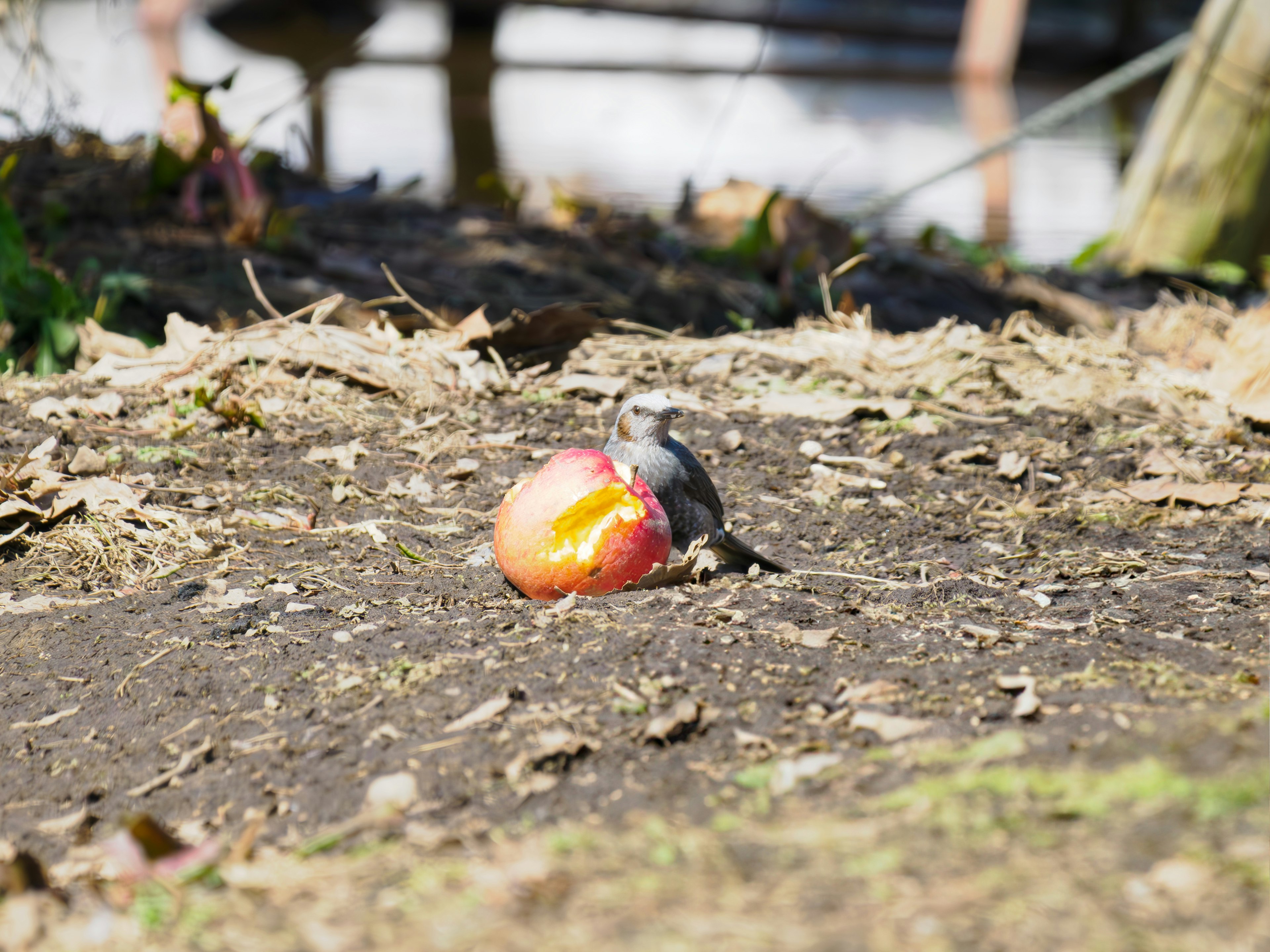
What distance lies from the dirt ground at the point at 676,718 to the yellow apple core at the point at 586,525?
0.15 metres

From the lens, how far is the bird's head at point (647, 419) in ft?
9.17

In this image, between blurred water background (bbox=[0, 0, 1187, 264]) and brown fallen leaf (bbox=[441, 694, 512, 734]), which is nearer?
brown fallen leaf (bbox=[441, 694, 512, 734])

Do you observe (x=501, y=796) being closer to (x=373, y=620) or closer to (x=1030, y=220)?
(x=373, y=620)

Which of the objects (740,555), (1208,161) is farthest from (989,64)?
(740,555)

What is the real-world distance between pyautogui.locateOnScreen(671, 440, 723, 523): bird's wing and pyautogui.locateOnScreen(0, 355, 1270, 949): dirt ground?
185mm

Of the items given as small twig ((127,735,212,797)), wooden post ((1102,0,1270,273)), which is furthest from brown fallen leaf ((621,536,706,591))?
wooden post ((1102,0,1270,273))

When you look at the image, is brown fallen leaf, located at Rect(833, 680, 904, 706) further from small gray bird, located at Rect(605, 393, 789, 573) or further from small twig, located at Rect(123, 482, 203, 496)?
small twig, located at Rect(123, 482, 203, 496)

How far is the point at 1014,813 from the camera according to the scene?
1.51 m

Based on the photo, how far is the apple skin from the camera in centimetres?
252

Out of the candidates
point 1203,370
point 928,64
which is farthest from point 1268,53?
point 928,64

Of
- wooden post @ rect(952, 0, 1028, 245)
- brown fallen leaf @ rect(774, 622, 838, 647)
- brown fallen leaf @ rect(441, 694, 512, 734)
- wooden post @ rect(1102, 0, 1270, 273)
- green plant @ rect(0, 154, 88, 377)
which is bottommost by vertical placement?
brown fallen leaf @ rect(441, 694, 512, 734)

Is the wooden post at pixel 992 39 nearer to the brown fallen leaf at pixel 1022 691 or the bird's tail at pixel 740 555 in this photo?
the bird's tail at pixel 740 555

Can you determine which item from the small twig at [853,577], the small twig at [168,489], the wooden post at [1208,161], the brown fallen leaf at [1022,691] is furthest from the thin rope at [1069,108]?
the brown fallen leaf at [1022,691]

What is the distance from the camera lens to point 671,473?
9.16 feet
